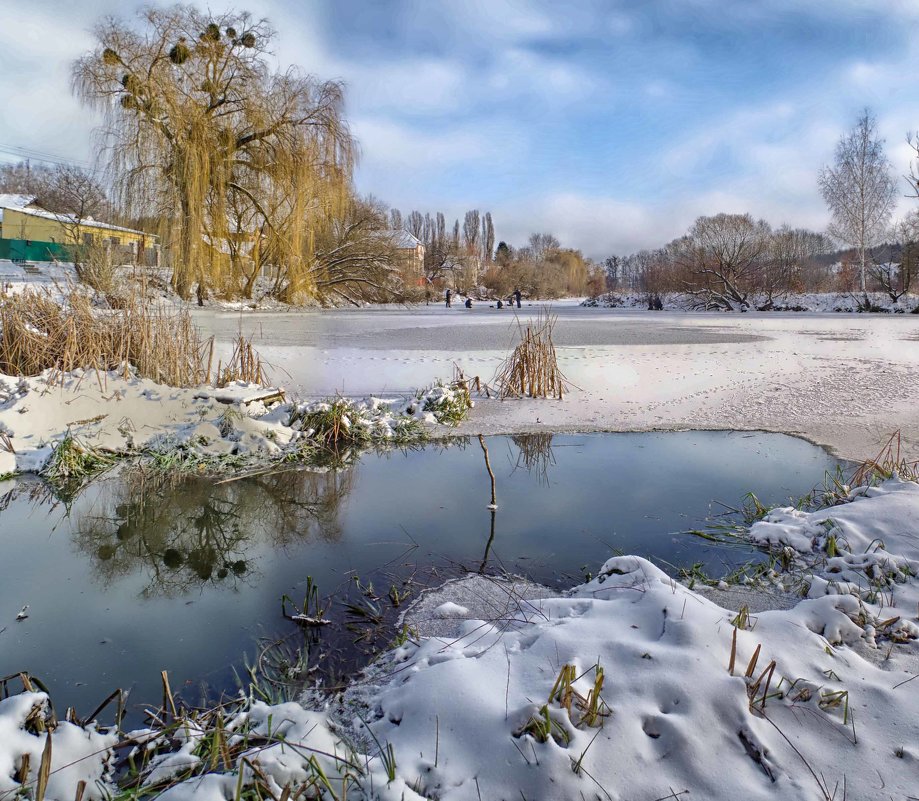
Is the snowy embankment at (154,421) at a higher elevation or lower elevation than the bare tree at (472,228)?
lower

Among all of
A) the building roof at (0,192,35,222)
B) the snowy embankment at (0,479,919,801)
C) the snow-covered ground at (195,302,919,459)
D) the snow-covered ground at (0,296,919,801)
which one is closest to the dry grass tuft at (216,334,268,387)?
the snow-covered ground at (195,302,919,459)

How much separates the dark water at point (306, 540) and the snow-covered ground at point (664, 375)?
0.81 m

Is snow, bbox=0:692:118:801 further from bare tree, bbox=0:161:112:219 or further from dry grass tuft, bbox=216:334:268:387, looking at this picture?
bare tree, bbox=0:161:112:219

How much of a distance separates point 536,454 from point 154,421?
9.94 feet

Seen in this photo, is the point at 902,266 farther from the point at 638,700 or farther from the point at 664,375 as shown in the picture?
the point at 638,700

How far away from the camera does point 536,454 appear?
5047mm

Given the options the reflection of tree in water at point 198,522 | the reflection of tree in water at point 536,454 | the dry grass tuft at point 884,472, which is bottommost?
the reflection of tree in water at point 198,522

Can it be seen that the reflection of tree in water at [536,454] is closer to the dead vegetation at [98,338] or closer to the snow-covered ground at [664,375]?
the snow-covered ground at [664,375]

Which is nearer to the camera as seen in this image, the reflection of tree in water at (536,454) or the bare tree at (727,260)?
the reflection of tree in water at (536,454)

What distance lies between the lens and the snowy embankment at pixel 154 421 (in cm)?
466

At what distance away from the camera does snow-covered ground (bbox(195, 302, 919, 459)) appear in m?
5.85

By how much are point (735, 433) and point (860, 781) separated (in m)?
4.29

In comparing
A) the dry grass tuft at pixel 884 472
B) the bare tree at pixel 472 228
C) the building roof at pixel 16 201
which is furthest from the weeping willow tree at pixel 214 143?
the bare tree at pixel 472 228

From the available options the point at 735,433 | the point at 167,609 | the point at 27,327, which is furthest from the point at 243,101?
the point at 167,609
